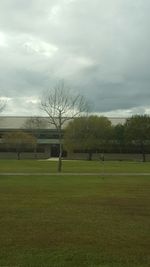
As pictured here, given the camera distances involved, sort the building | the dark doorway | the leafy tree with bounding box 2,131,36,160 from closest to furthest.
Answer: the leafy tree with bounding box 2,131,36,160 < the building < the dark doorway

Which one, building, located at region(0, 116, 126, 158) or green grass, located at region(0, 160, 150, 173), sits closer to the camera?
green grass, located at region(0, 160, 150, 173)

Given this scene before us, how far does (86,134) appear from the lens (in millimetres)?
102688

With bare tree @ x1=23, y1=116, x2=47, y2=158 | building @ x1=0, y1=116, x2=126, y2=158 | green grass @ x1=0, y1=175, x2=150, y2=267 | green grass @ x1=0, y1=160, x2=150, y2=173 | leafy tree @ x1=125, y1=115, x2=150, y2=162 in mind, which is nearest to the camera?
green grass @ x1=0, y1=175, x2=150, y2=267

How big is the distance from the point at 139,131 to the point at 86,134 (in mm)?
10716

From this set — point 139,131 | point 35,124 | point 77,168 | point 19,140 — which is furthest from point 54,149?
point 77,168

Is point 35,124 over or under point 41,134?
over

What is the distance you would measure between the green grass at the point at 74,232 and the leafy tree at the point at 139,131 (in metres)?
86.0

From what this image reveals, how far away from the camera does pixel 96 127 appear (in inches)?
4109

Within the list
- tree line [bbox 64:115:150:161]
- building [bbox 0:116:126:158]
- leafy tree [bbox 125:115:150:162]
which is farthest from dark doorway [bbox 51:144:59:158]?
leafy tree [bbox 125:115:150:162]

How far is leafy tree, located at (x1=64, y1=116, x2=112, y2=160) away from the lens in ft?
335

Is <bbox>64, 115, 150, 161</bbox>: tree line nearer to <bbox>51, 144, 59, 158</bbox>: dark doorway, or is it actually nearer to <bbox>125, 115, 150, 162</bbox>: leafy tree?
<bbox>125, 115, 150, 162</bbox>: leafy tree

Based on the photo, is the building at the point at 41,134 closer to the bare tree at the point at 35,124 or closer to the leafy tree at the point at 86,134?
the bare tree at the point at 35,124

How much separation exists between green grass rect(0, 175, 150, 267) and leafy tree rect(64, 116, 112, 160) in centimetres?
8194

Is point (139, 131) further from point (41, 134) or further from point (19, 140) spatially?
point (41, 134)
